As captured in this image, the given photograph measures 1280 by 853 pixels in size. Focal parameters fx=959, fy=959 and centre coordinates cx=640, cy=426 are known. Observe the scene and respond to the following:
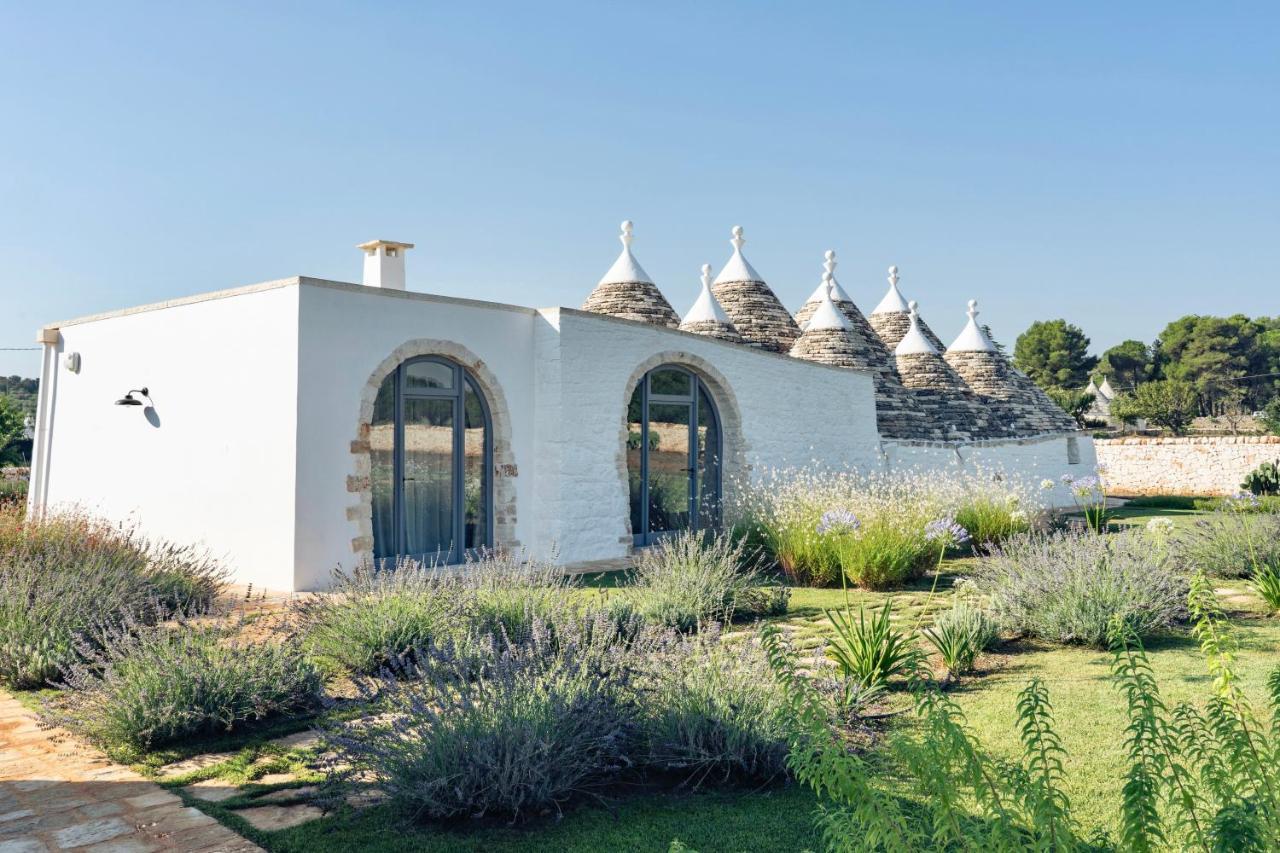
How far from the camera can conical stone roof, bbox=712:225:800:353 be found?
18.7 metres

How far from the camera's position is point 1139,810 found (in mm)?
2500

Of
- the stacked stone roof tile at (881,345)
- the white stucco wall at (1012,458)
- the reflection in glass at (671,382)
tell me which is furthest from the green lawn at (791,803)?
the stacked stone roof tile at (881,345)

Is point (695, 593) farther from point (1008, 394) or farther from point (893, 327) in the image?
point (893, 327)

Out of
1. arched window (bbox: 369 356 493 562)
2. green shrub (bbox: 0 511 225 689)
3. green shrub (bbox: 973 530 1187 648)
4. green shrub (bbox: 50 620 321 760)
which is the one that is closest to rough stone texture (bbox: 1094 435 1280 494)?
green shrub (bbox: 973 530 1187 648)

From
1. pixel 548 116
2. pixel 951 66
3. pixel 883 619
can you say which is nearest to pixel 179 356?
pixel 548 116

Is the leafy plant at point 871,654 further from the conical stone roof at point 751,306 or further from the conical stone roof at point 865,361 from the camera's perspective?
the conical stone roof at point 751,306

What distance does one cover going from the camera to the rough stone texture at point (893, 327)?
908 inches

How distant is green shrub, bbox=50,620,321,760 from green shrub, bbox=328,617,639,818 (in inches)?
41.0

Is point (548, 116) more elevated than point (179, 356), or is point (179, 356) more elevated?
point (548, 116)

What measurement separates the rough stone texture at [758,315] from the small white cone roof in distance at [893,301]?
5.26 m

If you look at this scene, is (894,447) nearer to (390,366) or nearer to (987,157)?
(987,157)

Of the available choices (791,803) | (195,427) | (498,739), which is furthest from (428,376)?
(791,803)

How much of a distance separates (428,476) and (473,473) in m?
0.61

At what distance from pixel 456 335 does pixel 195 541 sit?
361cm
